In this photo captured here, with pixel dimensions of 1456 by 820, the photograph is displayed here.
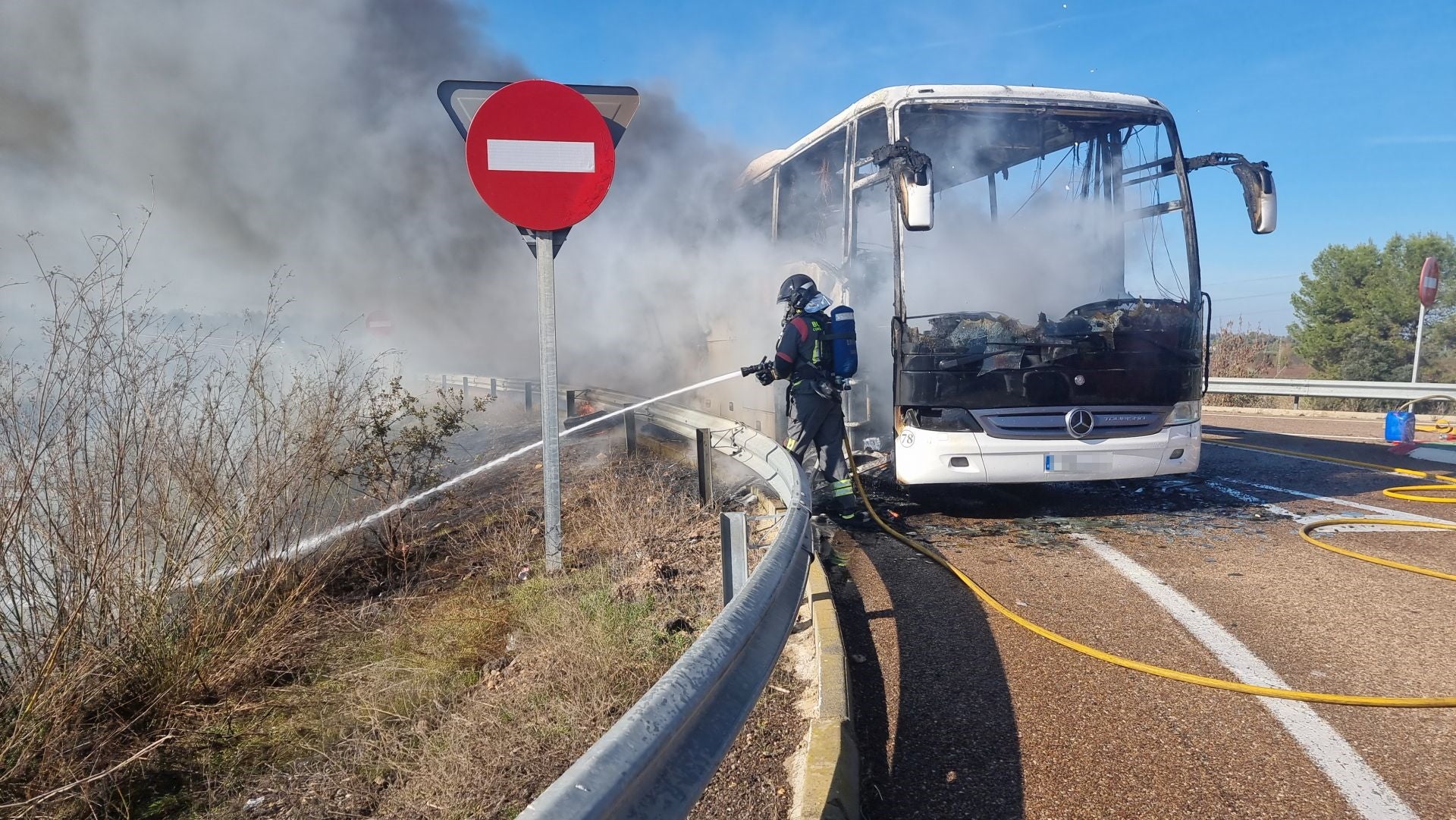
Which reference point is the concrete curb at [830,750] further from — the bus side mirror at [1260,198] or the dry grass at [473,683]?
the bus side mirror at [1260,198]

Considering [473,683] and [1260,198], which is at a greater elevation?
[1260,198]

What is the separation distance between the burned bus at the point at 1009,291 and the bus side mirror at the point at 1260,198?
1 centimetres

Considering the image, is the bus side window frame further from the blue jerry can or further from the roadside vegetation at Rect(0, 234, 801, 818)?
the blue jerry can

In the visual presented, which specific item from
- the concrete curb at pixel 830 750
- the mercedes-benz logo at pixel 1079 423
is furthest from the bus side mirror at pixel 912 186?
the concrete curb at pixel 830 750

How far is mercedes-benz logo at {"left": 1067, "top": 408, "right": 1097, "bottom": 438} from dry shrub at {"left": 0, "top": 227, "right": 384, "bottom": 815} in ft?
14.1

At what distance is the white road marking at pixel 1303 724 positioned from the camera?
2221 millimetres

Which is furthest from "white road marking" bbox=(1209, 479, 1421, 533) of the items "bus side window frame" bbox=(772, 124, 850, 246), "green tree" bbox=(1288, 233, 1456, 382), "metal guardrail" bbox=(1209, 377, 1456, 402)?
"green tree" bbox=(1288, 233, 1456, 382)

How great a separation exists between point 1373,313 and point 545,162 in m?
23.9

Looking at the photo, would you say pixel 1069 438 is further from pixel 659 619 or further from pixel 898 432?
pixel 659 619

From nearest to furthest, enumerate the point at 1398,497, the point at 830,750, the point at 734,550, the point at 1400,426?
the point at 830,750
the point at 734,550
the point at 1398,497
the point at 1400,426

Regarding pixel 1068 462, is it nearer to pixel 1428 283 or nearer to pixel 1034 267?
pixel 1034 267

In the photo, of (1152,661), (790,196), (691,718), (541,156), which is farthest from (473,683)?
(790,196)

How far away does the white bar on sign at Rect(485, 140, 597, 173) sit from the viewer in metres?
3.90

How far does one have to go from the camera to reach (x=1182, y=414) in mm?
5449
